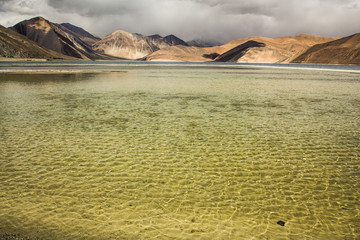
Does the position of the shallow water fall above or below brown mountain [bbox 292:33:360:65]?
below

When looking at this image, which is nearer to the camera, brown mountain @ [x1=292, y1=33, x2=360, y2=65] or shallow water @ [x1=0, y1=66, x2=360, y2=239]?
shallow water @ [x1=0, y1=66, x2=360, y2=239]

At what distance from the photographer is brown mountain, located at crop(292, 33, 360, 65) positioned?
169 meters

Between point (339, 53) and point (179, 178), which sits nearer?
point (179, 178)

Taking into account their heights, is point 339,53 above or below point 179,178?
above

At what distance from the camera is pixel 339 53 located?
17900 centimetres

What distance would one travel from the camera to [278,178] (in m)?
7.72

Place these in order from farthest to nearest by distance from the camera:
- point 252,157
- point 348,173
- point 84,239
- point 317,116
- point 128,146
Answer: point 317,116 → point 128,146 → point 252,157 → point 348,173 → point 84,239

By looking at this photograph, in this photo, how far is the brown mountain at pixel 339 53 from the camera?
168875mm

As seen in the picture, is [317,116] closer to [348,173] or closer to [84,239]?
[348,173]

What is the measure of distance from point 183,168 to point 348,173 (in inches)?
Result: 204

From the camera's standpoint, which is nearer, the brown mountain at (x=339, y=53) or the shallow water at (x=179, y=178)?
the shallow water at (x=179, y=178)

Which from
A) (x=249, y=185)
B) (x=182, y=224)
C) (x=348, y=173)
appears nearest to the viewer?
(x=182, y=224)

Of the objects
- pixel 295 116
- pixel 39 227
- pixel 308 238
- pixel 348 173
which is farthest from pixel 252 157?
pixel 295 116

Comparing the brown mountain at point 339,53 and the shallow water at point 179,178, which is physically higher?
the brown mountain at point 339,53
